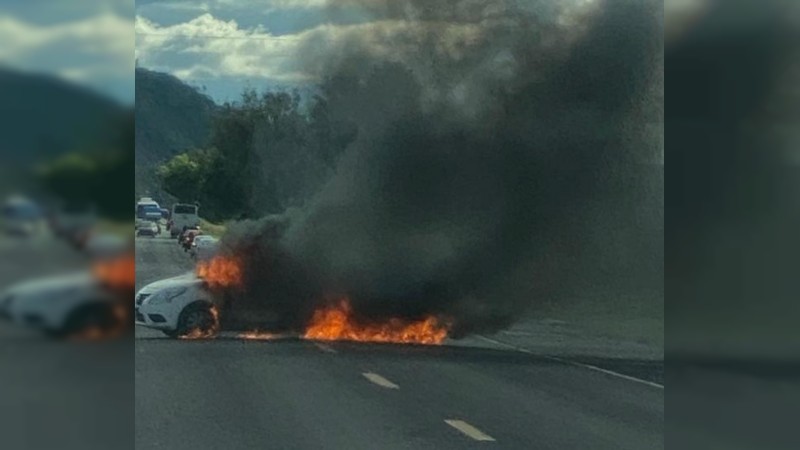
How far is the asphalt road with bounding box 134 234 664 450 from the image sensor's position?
22.8 ft

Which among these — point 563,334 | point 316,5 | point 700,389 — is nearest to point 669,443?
point 700,389

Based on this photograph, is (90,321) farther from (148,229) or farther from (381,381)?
(381,381)

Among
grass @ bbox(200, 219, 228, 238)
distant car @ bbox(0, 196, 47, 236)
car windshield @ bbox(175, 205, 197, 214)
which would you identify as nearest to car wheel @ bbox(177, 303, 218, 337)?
grass @ bbox(200, 219, 228, 238)

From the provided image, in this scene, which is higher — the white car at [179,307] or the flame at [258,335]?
the white car at [179,307]

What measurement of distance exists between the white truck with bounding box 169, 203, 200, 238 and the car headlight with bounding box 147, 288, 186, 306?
29 centimetres

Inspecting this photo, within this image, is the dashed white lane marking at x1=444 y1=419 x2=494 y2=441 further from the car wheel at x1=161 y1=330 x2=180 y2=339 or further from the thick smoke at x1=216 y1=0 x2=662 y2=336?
the car wheel at x1=161 y1=330 x2=180 y2=339

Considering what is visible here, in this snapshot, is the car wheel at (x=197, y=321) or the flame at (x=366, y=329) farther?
the flame at (x=366, y=329)

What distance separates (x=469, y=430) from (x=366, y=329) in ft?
2.53

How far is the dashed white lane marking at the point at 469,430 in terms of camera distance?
7.14m

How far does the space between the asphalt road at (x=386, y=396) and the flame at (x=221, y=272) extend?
15cm

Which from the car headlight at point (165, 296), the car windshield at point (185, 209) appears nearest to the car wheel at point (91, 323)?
the car headlight at point (165, 296)

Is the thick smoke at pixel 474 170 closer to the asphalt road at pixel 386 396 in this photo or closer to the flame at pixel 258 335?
the flame at pixel 258 335

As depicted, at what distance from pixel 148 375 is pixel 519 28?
8.81 feet

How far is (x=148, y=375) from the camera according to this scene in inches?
271
